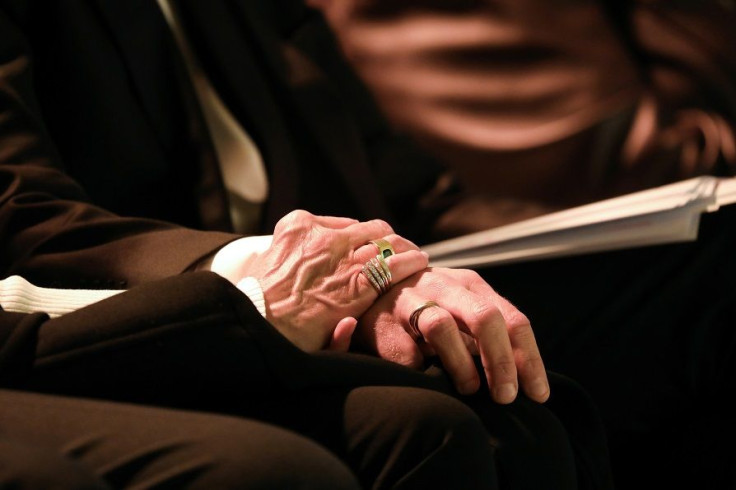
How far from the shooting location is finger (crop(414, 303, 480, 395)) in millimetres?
821

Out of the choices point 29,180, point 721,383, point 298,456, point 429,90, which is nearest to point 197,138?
point 29,180

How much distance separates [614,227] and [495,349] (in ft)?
→ 1.67

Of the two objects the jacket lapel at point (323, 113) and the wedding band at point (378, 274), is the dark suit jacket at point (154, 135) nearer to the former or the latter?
the jacket lapel at point (323, 113)

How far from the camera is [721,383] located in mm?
1347

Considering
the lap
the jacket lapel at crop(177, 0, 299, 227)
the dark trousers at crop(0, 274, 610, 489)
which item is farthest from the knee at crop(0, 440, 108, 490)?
the jacket lapel at crop(177, 0, 299, 227)

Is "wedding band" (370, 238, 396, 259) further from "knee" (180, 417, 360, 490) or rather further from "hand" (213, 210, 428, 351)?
"knee" (180, 417, 360, 490)

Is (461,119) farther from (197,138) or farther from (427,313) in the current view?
(427,313)

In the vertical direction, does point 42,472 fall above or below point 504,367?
above

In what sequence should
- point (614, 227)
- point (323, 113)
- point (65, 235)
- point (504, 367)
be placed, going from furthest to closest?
point (323, 113), point (614, 227), point (65, 235), point (504, 367)

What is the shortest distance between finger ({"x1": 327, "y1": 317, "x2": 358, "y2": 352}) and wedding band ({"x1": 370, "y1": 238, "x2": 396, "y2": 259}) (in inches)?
3.1

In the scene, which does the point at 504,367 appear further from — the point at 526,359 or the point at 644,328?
the point at 644,328

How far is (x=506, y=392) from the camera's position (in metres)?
0.81

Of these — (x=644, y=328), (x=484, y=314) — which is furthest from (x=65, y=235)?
(x=644, y=328)

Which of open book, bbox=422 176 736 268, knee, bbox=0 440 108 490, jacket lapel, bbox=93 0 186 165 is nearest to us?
knee, bbox=0 440 108 490
